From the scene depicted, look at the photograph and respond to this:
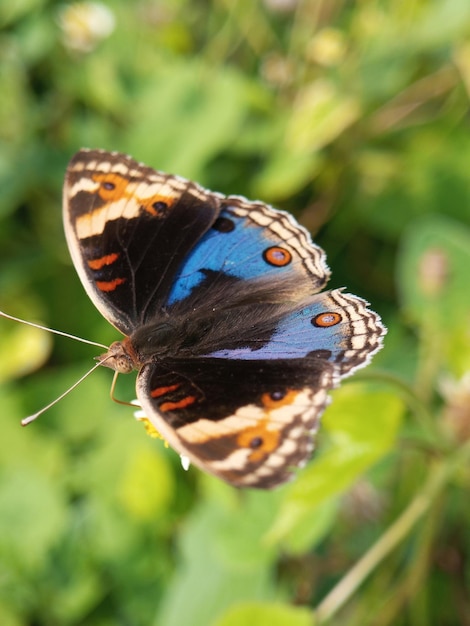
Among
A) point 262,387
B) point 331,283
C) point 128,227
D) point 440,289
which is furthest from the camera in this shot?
point 331,283

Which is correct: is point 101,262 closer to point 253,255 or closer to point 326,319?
point 253,255

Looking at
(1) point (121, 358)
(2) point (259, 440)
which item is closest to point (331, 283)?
(1) point (121, 358)

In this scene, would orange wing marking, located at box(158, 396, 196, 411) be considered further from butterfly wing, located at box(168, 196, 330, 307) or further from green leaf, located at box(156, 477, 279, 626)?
green leaf, located at box(156, 477, 279, 626)

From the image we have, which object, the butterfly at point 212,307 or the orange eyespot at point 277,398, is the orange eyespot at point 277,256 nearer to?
the butterfly at point 212,307

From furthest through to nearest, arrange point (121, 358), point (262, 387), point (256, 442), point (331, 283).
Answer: point (331, 283) < point (121, 358) < point (262, 387) < point (256, 442)

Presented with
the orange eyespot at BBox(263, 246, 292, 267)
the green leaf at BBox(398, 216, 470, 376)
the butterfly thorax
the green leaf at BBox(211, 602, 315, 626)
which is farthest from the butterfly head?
the green leaf at BBox(398, 216, 470, 376)

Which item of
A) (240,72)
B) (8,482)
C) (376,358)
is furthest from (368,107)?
(8,482)

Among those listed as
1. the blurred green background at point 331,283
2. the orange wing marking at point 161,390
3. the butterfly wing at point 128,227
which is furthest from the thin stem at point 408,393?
the butterfly wing at point 128,227

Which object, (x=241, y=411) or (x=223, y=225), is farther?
(x=223, y=225)
